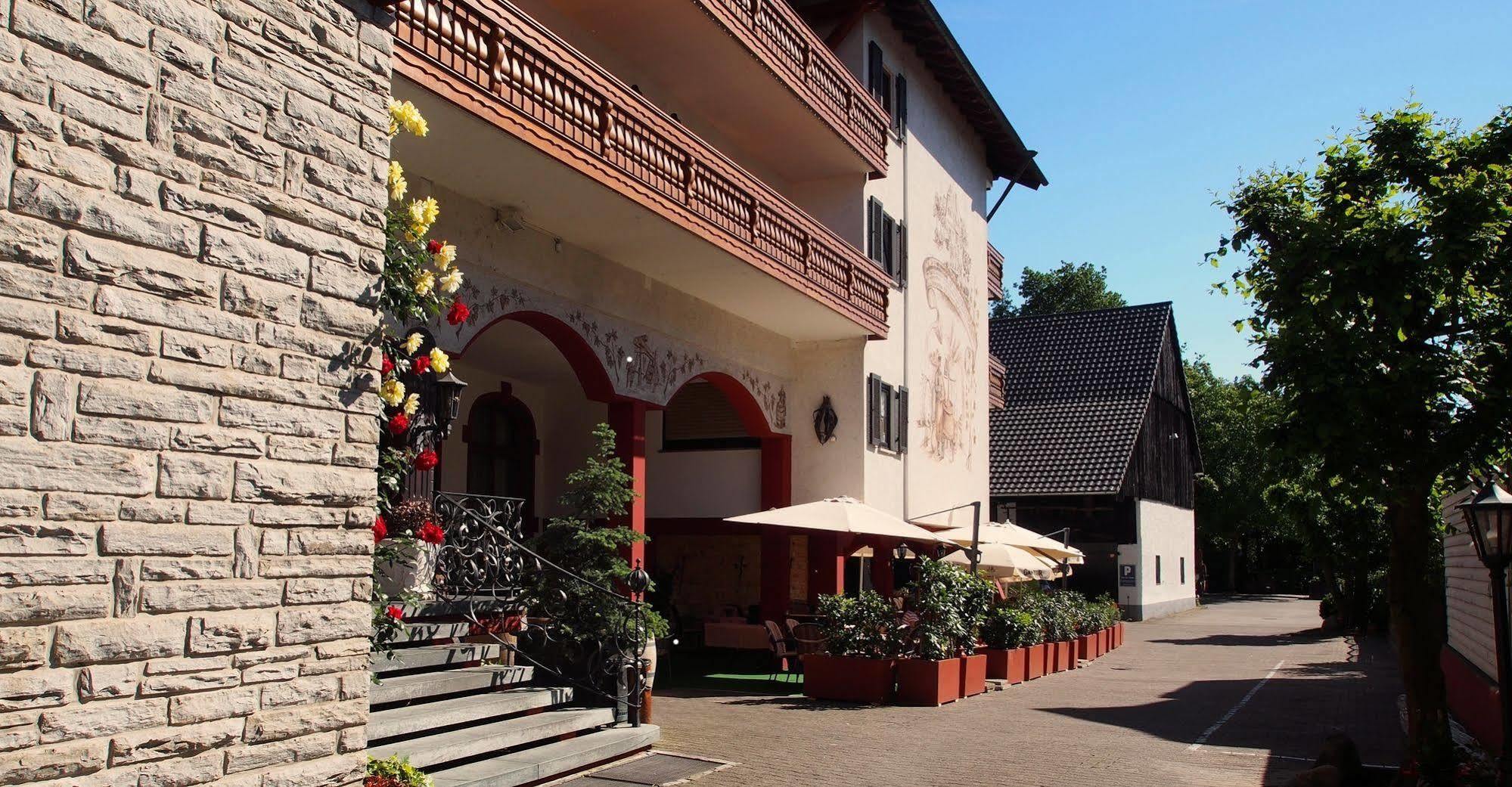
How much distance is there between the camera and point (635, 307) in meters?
14.5

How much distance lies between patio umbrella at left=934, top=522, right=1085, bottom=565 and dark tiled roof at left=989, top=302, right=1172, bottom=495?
12862mm

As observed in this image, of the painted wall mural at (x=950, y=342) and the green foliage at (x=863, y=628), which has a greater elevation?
the painted wall mural at (x=950, y=342)

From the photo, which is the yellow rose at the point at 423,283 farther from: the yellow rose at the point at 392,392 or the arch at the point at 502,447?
the arch at the point at 502,447

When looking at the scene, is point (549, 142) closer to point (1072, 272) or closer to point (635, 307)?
point (635, 307)

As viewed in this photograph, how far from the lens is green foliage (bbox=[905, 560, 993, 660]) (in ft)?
47.2

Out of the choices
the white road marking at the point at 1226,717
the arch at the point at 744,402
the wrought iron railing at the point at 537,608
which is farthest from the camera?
the arch at the point at 744,402

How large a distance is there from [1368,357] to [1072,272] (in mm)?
70135

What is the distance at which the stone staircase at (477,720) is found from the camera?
8.22m

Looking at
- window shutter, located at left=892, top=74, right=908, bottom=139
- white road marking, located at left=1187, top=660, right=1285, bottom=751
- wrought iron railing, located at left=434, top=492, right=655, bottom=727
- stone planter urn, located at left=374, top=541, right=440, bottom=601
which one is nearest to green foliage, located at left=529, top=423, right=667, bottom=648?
wrought iron railing, located at left=434, top=492, right=655, bottom=727

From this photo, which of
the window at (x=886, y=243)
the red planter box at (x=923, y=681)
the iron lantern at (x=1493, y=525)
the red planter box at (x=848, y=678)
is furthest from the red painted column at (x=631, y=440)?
the iron lantern at (x=1493, y=525)

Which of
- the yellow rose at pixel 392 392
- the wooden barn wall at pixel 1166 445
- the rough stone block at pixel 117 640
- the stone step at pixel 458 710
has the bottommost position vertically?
the stone step at pixel 458 710

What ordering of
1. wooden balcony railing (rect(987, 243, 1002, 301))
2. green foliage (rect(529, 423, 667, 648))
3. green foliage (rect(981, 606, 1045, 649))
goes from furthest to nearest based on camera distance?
wooden balcony railing (rect(987, 243, 1002, 301))
green foliage (rect(981, 606, 1045, 649))
green foliage (rect(529, 423, 667, 648))

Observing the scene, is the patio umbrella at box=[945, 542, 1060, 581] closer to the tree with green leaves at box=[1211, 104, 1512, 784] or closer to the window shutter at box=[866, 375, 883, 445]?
the window shutter at box=[866, 375, 883, 445]

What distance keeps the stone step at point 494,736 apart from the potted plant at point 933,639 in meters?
4.68
